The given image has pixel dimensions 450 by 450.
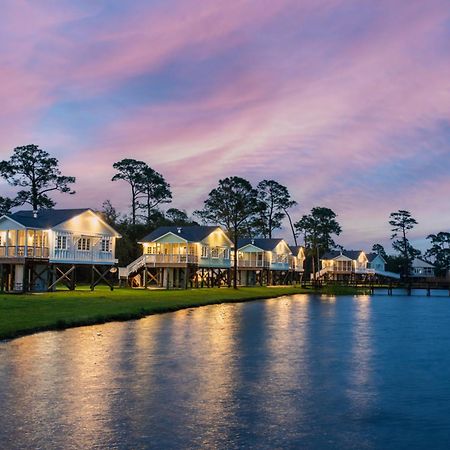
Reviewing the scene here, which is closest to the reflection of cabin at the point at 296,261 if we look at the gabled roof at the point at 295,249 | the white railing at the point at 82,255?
the gabled roof at the point at 295,249

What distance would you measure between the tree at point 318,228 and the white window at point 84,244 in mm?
79648

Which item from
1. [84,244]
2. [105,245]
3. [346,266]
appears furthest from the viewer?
[346,266]

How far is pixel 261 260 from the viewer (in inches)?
3883

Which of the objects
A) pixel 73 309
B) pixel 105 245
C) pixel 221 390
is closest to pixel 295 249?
pixel 105 245

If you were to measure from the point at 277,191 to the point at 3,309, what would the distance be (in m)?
86.4

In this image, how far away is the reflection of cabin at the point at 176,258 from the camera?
7550 centimetres

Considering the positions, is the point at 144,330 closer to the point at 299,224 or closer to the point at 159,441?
the point at 159,441

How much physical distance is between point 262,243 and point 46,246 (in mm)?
52175

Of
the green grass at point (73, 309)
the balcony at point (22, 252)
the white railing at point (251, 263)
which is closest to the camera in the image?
the green grass at point (73, 309)

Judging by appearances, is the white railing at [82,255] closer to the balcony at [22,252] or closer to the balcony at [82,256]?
the balcony at [82,256]

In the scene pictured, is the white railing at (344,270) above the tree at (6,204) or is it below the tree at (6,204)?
below

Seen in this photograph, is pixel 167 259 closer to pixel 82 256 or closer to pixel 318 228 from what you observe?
pixel 82 256

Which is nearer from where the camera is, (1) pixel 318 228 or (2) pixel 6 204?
(2) pixel 6 204

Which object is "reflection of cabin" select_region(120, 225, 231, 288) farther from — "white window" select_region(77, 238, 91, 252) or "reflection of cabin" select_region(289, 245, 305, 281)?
"reflection of cabin" select_region(289, 245, 305, 281)
